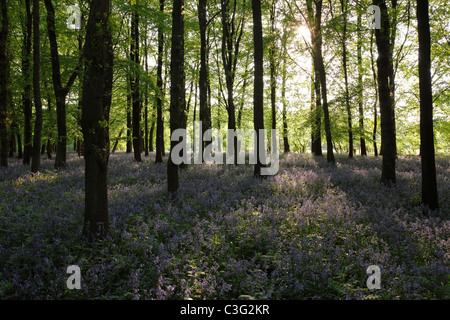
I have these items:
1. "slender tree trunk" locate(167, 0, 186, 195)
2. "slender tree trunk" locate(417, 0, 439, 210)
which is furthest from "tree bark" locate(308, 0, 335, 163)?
"slender tree trunk" locate(167, 0, 186, 195)

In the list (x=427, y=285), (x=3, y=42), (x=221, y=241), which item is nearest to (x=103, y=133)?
(x=221, y=241)

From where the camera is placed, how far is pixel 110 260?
490 cm

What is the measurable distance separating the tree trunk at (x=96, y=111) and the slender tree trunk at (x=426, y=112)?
8.77 metres

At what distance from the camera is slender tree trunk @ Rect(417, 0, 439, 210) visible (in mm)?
7672

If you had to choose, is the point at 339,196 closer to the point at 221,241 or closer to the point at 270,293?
the point at 221,241

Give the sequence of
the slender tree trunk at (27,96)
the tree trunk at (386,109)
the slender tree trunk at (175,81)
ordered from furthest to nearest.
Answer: the slender tree trunk at (27,96) < the tree trunk at (386,109) < the slender tree trunk at (175,81)

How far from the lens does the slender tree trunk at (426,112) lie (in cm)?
767

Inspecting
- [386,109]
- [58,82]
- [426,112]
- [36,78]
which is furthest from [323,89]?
[36,78]

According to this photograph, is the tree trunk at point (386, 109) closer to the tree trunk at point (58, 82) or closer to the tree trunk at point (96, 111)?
the tree trunk at point (96, 111)

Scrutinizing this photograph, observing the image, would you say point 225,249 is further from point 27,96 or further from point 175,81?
point 27,96

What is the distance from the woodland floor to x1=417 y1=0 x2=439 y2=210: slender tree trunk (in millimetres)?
545

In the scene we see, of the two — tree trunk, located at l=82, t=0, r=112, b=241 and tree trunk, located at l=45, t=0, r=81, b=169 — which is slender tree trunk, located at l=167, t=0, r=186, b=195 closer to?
tree trunk, located at l=82, t=0, r=112, b=241

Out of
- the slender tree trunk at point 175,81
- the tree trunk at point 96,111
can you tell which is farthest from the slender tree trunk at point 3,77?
the tree trunk at point 96,111
